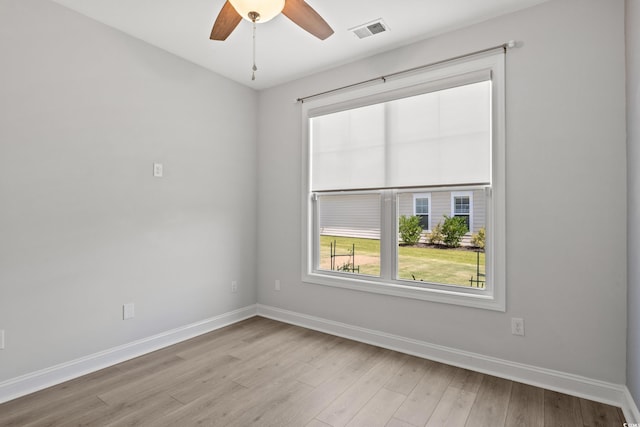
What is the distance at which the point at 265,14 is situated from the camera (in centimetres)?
181

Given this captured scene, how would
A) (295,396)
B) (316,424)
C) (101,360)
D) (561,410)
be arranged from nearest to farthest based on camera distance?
1. (316,424)
2. (561,410)
3. (295,396)
4. (101,360)

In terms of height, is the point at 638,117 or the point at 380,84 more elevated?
the point at 380,84

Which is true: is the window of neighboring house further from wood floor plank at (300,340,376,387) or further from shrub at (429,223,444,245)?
wood floor plank at (300,340,376,387)

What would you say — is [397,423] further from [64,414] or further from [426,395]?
[64,414]

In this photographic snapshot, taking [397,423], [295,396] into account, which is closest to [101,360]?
[295,396]

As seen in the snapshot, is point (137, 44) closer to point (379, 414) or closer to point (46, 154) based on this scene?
point (46, 154)

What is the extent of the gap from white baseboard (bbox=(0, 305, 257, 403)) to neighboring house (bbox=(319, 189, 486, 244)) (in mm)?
1605

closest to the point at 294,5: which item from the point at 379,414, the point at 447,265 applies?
the point at 447,265

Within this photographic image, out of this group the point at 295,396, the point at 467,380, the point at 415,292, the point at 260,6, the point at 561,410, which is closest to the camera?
the point at 260,6

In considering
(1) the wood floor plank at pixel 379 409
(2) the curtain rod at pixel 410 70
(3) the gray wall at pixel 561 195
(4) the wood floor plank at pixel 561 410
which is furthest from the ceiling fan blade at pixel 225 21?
(4) the wood floor plank at pixel 561 410

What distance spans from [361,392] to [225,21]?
8.57 ft

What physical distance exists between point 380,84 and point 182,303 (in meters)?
2.90

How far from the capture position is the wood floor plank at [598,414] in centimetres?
195

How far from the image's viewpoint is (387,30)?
2.77m
